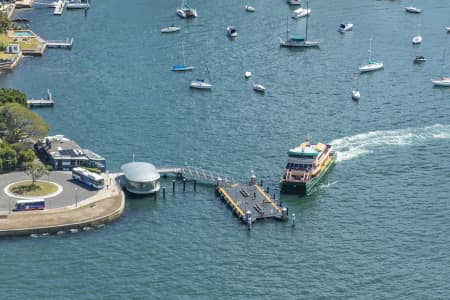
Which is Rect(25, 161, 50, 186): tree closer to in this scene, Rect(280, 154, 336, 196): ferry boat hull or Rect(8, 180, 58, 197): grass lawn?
Rect(8, 180, 58, 197): grass lawn

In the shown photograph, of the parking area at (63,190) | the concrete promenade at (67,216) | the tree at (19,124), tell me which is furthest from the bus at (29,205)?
the tree at (19,124)

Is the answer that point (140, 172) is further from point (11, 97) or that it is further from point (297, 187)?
point (11, 97)

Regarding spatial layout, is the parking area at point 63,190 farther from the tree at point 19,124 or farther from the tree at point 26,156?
the tree at point 19,124

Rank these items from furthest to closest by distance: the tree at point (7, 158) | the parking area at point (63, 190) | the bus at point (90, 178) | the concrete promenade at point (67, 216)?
1. the tree at point (7, 158)
2. the bus at point (90, 178)
3. the parking area at point (63, 190)
4. the concrete promenade at point (67, 216)

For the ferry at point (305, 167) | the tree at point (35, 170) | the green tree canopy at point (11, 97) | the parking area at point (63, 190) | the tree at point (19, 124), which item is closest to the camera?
the parking area at point (63, 190)

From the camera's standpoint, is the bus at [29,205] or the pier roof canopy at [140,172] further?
the pier roof canopy at [140,172]
